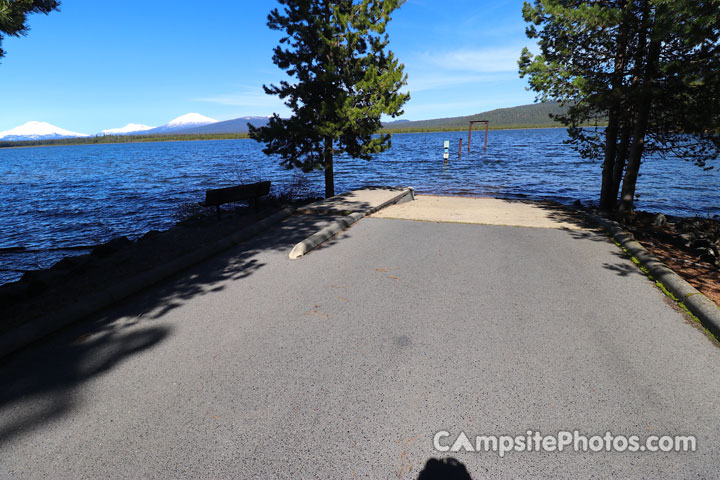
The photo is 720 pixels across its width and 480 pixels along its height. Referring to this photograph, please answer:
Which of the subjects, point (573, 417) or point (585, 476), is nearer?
point (585, 476)

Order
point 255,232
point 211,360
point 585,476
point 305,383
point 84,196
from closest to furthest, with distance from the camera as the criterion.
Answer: point 585,476
point 305,383
point 211,360
point 255,232
point 84,196

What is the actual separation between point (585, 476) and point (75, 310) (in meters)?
5.23

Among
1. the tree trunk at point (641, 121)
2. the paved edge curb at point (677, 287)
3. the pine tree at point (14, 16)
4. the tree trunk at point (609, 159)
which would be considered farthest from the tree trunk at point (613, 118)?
the pine tree at point (14, 16)

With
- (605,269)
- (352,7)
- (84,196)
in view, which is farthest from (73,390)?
(84,196)

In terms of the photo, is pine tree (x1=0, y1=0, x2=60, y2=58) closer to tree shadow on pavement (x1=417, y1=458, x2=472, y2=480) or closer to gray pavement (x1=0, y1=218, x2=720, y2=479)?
gray pavement (x1=0, y1=218, x2=720, y2=479)

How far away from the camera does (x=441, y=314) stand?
13.9ft

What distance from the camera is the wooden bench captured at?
9.12 m

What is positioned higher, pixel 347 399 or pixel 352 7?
pixel 352 7

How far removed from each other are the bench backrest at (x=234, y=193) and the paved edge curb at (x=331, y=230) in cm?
319

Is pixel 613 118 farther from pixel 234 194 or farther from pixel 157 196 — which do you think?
pixel 157 196

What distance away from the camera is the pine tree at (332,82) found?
11.0 meters

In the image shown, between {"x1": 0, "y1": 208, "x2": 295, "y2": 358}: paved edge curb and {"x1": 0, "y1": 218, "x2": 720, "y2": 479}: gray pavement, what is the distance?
0.15 metres

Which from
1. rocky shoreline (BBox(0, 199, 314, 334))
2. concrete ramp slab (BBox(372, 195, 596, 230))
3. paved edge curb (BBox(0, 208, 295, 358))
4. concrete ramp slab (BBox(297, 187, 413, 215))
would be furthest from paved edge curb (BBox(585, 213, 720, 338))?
rocky shoreline (BBox(0, 199, 314, 334))

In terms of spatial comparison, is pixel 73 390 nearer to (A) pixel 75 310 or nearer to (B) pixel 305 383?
(A) pixel 75 310
